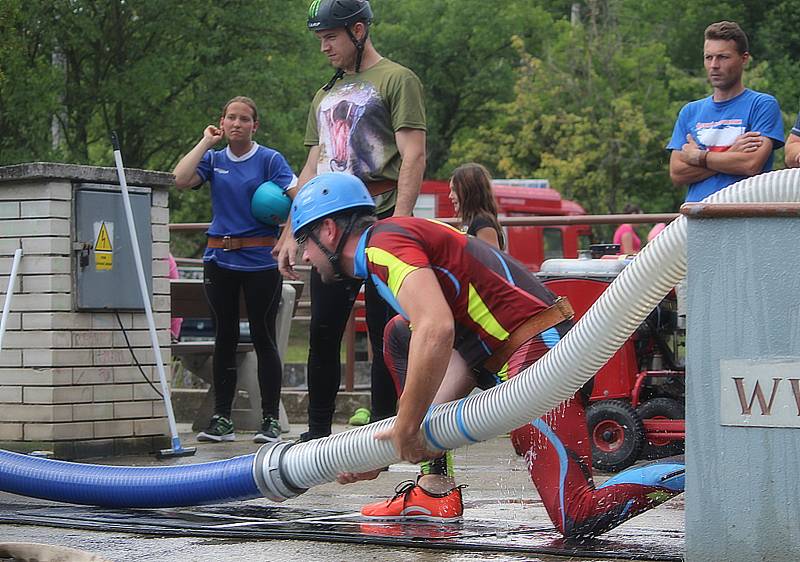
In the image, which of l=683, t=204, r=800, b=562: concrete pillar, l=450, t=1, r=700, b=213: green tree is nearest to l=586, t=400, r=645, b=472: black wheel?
l=683, t=204, r=800, b=562: concrete pillar

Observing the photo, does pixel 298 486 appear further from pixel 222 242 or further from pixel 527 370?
pixel 222 242

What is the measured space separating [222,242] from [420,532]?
3.57m

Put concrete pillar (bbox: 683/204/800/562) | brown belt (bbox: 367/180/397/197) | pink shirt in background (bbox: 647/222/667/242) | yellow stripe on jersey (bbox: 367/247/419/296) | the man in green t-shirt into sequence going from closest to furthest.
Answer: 1. concrete pillar (bbox: 683/204/800/562)
2. yellow stripe on jersey (bbox: 367/247/419/296)
3. pink shirt in background (bbox: 647/222/667/242)
4. the man in green t-shirt
5. brown belt (bbox: 367/180/397/197)

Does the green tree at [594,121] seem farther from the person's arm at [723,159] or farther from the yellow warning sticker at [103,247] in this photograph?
the person's arm at [723,159]

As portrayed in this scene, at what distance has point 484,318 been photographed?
5004 mm

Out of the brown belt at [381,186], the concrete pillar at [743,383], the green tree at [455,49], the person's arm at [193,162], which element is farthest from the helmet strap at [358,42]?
the green tree at [455,49]

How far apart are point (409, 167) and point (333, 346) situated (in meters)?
0.93

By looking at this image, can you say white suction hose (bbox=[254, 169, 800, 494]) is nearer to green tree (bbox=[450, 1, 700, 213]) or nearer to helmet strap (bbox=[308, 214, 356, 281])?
helmet strap (bbox=[308, 214, 356, 281])

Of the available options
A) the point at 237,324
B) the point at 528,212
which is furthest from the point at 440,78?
the point at 237,324

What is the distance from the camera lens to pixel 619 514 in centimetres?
487

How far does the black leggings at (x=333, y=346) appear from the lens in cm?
653

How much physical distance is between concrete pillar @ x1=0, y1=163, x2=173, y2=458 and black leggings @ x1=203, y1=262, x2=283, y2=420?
0.64m

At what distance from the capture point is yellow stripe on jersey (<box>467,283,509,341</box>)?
4.98 m

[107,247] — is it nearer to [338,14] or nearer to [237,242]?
[237,242]
